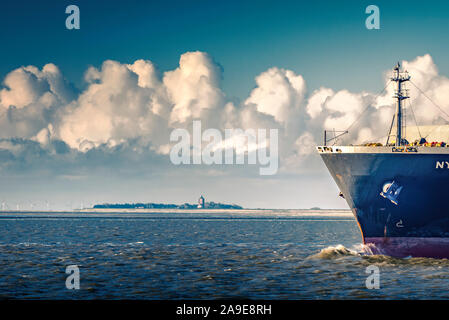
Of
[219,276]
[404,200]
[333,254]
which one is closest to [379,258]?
[404,200]

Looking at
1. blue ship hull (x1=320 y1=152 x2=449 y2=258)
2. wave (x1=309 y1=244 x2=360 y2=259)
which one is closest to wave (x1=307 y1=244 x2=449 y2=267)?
wave (x1=309 y1=244 x2=360 y2=259)

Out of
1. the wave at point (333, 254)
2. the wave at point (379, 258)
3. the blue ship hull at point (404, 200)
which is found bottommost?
the wave at point (333, 254)

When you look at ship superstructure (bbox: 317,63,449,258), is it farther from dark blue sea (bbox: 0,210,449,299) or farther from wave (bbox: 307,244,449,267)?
dark blue sea (bbox: 0,210,449,299)

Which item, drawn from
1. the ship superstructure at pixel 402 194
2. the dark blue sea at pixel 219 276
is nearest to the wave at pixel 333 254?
the dark blue sea at pixel 219 276

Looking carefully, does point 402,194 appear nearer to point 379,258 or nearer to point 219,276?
point 379,258

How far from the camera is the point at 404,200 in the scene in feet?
148

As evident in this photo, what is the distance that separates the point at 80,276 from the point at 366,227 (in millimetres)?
23843

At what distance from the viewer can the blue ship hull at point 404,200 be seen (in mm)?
44656

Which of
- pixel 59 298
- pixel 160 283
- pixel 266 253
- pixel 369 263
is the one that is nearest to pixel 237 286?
pixel 160 283

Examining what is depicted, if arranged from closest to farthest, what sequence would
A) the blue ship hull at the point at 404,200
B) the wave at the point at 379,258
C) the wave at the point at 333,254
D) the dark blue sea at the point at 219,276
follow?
the dark blue sea at the point at 219,276, the wave at the point at 379,258, the blue ship hull at the point at 404,200, the wave at the point at 333,254

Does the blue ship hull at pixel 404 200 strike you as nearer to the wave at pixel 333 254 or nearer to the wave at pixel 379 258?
the wave at pixel 379 258

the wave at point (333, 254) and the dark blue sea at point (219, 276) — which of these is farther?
the wave at point (333, 254)

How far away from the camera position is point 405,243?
4591 cm
